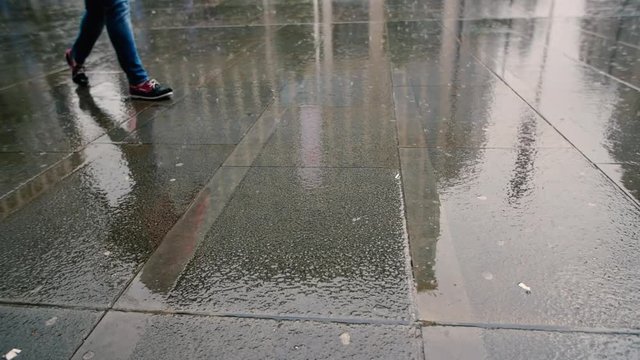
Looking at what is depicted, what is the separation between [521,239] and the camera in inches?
107

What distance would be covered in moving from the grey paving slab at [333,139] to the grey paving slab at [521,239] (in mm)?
352

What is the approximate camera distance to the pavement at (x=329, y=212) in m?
2.14

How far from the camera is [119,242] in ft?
9.31

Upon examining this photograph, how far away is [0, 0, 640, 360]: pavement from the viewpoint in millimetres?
2141

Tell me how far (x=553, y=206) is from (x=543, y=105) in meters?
2.11

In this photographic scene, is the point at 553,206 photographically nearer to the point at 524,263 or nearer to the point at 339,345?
the point at 524,263

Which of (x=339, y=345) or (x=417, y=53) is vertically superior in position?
(x=417, y=53)

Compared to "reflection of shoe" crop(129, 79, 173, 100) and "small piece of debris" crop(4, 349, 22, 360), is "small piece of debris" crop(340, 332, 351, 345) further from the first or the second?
"reflection of shoe" crop(129, 79, 173, 100)

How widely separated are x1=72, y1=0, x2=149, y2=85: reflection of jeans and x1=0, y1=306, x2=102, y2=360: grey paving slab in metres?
3.58

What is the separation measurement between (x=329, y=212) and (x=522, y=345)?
139 centimetres

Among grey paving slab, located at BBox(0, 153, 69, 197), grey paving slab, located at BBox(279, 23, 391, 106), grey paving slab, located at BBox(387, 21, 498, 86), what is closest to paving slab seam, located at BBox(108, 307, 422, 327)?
grey paving slab, located at BBox(0, 153, 69, 197)

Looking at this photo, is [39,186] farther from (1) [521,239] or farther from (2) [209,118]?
(1) [521,239]

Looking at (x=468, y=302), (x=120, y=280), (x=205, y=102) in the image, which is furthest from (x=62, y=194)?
(x=468, y=302)

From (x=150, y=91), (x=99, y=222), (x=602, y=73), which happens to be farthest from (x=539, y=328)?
(x=602, y=73)
